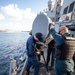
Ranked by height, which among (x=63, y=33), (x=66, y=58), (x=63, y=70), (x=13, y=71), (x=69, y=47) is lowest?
(x=13, y=71)

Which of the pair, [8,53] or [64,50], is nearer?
[64,50]

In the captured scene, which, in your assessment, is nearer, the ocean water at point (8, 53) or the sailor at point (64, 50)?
the sailor at point (64, 50)

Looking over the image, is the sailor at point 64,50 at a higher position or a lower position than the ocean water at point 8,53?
higher

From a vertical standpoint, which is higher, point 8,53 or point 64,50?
Result: point 64,50

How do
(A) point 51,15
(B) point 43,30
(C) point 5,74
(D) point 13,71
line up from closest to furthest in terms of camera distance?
(B) point 43,30 < (D) point 13,71 < (C) point 5,74 < (A) point 51,15

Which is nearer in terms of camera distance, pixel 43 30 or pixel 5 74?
pixel 43 30

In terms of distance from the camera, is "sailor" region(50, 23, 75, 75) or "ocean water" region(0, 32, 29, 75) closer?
"sailor" region(50, 23, 75, 75)

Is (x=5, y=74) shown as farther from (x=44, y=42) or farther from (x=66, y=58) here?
(x=66, y=58)

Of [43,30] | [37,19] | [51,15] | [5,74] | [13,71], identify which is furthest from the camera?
[51,15]

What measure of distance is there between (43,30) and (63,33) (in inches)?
69.5

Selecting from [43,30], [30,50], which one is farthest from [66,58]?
[43,30]

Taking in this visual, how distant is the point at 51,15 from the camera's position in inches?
997

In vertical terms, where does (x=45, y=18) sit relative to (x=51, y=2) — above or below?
below

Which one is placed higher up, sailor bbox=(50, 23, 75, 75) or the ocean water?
sailor bbox=(50, 23, 75, 75)
